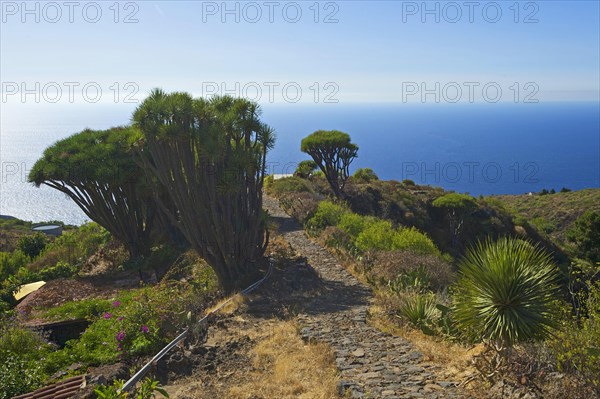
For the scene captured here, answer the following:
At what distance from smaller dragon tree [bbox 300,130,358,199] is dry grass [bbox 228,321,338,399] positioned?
22338 millimetres

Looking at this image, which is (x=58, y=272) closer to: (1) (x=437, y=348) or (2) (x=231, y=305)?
(2) (x=231, y=305)

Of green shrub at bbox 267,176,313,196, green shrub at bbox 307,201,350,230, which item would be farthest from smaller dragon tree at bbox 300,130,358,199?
green shrub at bbox 307,201,350,230

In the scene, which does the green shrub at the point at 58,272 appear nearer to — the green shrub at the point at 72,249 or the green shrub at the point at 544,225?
the green shrub at the point at 72,249

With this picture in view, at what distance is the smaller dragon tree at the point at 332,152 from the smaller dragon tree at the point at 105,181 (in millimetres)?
13506

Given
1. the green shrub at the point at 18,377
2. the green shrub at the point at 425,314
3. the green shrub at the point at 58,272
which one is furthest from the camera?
the green shrub at the point at 58,272

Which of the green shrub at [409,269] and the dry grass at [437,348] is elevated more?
the green shrub at [409,269]

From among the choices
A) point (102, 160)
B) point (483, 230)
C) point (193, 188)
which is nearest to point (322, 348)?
point (193, 188)

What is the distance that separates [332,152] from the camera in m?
32.0

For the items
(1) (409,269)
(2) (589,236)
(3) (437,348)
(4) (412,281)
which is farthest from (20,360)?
(2) (589,236)

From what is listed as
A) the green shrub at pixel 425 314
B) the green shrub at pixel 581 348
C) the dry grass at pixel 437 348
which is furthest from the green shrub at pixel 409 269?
Result: the green shrub at pixel 581 348

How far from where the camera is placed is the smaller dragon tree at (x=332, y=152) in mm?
31594

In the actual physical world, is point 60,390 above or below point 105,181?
below

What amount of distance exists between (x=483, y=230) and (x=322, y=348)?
2830cm

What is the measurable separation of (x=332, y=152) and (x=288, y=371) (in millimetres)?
24586
